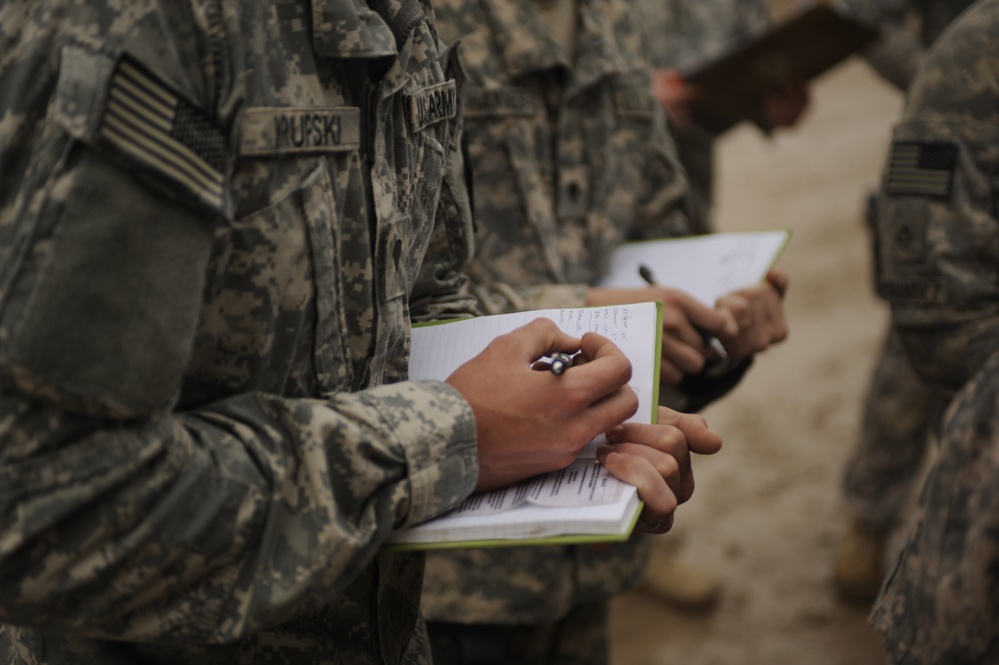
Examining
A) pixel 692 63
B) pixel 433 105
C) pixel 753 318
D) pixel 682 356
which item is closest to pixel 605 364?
pixel 433 105

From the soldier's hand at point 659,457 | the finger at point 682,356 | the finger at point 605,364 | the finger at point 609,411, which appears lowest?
the finger at point 682,356

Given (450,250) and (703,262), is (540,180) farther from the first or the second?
(450,250)

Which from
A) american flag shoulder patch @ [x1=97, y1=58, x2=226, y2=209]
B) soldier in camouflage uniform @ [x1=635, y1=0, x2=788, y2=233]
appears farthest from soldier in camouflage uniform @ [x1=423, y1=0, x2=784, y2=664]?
soldier in camouflage uniform @ [x1=635, y1=0, x2=788, y2=233]

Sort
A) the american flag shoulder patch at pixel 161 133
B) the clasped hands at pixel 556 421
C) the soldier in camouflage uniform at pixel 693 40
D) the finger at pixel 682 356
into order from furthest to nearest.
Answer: the soldier in camouflage uniform at pixel 693 40, the finger at pixel 682 356, the clasped hands at pixel 556 421, the american flag shoulder patch at pixel 161 133

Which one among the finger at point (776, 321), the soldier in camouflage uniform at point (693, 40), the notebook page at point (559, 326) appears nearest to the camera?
the notebook page at point (559, 326)

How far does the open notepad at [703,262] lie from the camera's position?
5.35 ft

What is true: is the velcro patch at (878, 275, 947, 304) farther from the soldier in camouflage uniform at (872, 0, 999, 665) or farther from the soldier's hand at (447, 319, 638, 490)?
the soldier's hand at (447, 319, 638, 490)

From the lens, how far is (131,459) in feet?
2.50

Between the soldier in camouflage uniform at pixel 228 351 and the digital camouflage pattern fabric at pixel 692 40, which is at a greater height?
the soldier in camouflage uniform at pixel 228 351

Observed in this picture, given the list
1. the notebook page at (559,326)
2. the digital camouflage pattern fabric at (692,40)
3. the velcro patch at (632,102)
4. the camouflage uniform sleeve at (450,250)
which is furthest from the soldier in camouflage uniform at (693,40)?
the notebook page at (559,326)

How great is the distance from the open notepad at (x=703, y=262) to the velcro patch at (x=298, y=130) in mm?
846

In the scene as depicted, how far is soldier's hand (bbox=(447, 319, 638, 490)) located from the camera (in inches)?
36.8

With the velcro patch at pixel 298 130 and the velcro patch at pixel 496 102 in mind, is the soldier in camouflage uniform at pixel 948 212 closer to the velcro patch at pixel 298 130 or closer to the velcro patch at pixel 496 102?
the velcro patch at pixel 496 102

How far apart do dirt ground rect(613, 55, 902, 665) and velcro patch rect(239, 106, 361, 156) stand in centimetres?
216
